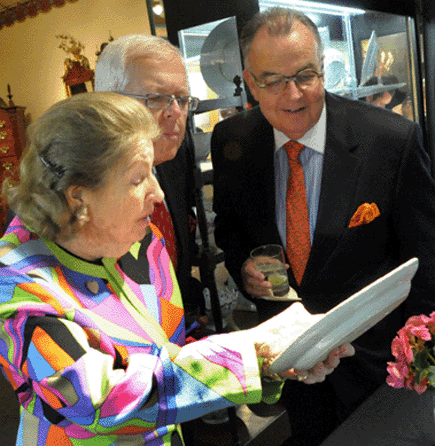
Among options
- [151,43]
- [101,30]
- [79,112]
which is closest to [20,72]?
A: [101,30]

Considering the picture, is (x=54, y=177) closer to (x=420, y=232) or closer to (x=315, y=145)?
(x=315, y=145)

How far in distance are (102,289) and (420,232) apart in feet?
3.47

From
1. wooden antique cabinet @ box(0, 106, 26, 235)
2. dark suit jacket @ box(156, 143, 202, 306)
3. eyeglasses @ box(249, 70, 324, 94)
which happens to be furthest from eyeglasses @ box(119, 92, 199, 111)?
wooden antique cabinet @ box(0, 106, 26, 235)

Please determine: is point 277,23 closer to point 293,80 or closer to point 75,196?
point 293,80

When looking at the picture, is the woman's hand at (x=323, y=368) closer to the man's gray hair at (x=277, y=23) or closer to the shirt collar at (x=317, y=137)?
the shirt collar at (x=317, y=137)

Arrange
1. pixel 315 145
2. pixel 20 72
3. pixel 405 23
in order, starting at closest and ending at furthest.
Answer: pixel 315 145 < pixel 405 23 < pixel 20 72

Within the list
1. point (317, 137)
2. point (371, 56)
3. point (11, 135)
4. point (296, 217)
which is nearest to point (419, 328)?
point (296, 217)

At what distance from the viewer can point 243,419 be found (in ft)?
6.80

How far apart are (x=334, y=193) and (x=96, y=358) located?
3.37ft

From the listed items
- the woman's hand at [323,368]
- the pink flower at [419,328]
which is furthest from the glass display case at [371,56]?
the woman's hand at [323,368]

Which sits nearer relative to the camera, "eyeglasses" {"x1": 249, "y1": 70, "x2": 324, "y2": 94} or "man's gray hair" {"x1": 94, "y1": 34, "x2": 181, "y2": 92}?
"man's gray hair" {"x1": 94, "y1": 34, "x2": 181, "y2": 92}

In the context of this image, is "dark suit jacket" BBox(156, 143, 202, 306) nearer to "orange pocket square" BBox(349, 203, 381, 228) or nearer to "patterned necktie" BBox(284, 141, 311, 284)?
"patterned necktie" BBox(284, 141, 311, 284)

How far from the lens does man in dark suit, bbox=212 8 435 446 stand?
1544mm

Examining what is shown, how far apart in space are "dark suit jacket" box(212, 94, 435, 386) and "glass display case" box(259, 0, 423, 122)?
4.97ft
